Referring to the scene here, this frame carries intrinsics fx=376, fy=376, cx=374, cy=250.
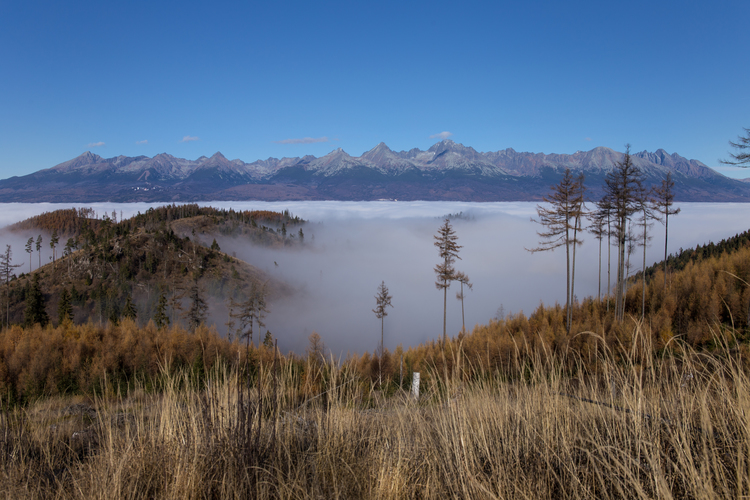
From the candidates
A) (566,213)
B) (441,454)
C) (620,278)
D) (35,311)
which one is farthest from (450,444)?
(35,311)

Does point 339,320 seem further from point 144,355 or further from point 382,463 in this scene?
point 382,463

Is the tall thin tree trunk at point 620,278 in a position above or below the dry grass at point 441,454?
below

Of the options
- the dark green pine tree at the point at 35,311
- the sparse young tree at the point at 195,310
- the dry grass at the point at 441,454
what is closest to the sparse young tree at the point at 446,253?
the sparse young tree at the point at 195,310

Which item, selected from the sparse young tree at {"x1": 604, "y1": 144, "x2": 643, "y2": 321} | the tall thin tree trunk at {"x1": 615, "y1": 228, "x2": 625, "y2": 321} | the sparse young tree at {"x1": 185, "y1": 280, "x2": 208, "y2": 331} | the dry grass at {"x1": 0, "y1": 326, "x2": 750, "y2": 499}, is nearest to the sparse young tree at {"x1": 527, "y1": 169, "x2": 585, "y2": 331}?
the sparse young tree at {"x1": 604, "y1": 144, "x2": 643, "y2": 321}

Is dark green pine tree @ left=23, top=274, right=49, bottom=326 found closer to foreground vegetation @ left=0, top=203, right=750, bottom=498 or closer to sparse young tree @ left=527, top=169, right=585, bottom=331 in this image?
sparse young tree @ left=527, top=169, right=585, bottom=331

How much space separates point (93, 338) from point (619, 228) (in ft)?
116

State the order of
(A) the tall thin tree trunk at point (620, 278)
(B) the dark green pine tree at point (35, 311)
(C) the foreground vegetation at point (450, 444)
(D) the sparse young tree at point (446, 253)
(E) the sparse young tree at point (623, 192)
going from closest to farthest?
1. (C) the foreground vegetation at point (450, 444)
2. (E) the sparse young tree at point (623, 192)
3. (A) the tall thin tree trunk at point (620, 278)
4. (D) the sparse young tree at point (446, 253)
5. (B) the dark green pine tree at point (35, 311)

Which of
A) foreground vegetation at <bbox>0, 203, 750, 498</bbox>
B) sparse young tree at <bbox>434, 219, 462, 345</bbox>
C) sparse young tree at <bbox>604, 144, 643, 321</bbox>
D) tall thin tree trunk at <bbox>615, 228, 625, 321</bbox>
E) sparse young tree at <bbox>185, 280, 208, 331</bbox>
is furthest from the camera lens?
sparse young tree at <bbox>185, 280, 208, 331</bbox>

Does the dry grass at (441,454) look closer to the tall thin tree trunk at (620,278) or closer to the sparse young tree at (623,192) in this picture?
the sparse young tree at (623,192)

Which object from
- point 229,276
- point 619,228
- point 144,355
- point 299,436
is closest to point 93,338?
point 144,355

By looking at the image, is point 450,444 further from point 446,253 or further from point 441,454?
point 446,253

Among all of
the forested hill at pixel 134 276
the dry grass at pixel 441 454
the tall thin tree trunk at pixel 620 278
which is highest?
the dry grass at pixel 441 454

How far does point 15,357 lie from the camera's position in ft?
67.0

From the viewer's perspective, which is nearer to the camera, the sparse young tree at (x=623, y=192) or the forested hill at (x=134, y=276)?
the sparse young tree at (x=623, y=192)
